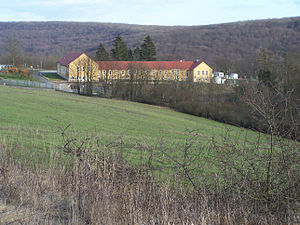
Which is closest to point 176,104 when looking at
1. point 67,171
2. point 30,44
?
point 67,171

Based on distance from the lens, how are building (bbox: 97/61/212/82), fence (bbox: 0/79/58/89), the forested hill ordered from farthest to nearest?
the forested hill, fence (bbox: 0/79/58/89), building (bbox: 97/61/212/82)

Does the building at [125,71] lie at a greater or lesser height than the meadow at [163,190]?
greater

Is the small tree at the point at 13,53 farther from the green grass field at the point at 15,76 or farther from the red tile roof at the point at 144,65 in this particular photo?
the red tile roof at the point at 144,65

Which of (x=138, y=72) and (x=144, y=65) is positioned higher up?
(x=144, y=65)

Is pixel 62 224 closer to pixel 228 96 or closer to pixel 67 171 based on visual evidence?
pixel 67 171

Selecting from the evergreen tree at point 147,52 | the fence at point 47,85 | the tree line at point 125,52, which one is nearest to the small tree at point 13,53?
the fence at point 47,85

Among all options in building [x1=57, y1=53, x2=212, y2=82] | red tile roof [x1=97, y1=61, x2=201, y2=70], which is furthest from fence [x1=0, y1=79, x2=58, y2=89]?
red tile roof [x1=97, y1=61, x2=201, y2=70]

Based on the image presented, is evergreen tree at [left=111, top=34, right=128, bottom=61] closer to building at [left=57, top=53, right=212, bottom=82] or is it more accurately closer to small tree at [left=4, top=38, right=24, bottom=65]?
building at [left=57, top=53, right=212, bottom=82]

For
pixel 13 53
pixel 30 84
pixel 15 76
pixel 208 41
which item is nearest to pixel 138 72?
pixel 30 84

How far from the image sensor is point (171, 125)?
32.2m

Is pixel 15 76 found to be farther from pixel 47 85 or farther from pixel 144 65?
pixel 144 65

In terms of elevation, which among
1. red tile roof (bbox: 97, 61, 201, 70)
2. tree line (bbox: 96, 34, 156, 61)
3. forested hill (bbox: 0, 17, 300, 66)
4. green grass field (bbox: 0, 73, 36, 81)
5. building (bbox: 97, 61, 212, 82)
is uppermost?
forested hill (bbox: 0, 17, 300, 66)

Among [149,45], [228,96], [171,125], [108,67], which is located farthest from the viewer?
[149,45]

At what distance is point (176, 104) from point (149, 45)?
30339 millimetres
